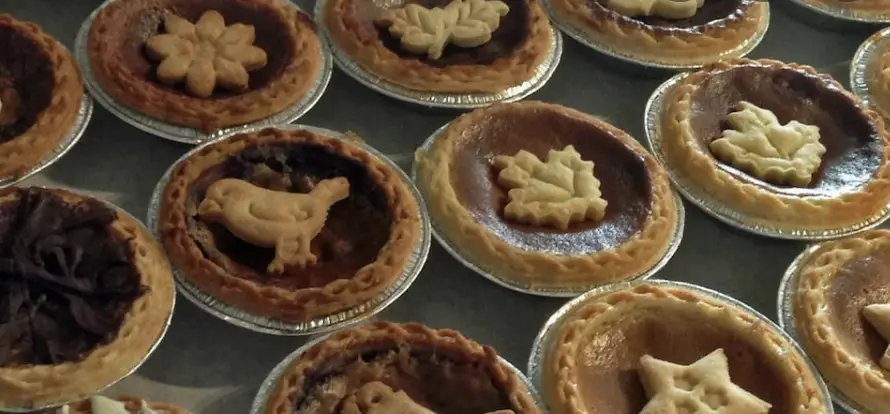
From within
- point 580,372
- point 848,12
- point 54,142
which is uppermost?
point 848,12

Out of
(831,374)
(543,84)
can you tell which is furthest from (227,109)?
(831,374)

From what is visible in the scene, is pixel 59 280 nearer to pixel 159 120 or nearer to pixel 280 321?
pixel 280 321

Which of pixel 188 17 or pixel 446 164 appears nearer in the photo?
pixel 446 164

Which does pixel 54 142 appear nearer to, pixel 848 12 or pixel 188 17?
pixel 188 17

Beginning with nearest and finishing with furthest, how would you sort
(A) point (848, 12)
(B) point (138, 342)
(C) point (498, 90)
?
1. (B) point (138, 342)
2. (C) point (498, 90)
3. (A) point (848, 12)

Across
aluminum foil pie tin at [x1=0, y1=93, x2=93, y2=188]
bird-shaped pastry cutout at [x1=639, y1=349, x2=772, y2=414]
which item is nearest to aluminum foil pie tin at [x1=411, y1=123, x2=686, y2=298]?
bird-shaped pastry cutout at [x1=639, y1=349, x2=772, y2=414]

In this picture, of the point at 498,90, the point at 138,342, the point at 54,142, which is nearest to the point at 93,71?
the point at 54,142

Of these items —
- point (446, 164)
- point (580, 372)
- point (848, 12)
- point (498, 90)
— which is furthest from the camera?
point (848, 12)

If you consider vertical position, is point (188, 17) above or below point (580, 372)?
above
